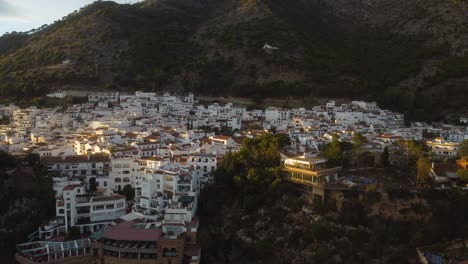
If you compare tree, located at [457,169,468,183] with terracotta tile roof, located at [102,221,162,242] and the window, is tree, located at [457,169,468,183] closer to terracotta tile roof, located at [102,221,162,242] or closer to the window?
terracotta tile roof, located at [102,221,162,242]

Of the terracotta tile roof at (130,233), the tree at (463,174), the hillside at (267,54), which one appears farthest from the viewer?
the hillside at (267,54)

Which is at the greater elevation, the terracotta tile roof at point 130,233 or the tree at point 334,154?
the tree at point 334,154

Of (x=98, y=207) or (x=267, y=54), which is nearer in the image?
(x=98, y=207)

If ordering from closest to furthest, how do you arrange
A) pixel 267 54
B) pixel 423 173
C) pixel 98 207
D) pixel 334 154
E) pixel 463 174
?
pixel 463 174 < pixel 98 207 < pixel 423 173 < pixel 334 154 < pixel 267 54

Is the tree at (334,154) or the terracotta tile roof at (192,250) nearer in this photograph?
the terracotta tile roof at (192,250)

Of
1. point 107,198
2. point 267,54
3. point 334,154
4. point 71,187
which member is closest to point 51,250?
point 71,187

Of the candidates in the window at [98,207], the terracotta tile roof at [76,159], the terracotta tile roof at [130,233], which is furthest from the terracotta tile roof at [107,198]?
the terracotta tile roof at [76,159]

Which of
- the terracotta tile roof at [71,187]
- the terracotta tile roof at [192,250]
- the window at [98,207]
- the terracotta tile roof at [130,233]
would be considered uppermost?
the terracotta tile roof at [71,187]

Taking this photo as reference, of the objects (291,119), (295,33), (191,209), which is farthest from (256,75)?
(191,209)

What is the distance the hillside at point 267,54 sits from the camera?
Answer: 48844mm

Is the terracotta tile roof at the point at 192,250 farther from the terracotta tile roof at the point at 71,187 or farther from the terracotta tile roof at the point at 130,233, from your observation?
the terracotta tile roof at the point at 71,187

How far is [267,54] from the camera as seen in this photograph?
54.4 meters

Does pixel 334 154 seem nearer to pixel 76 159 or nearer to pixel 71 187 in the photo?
pixel 71 187

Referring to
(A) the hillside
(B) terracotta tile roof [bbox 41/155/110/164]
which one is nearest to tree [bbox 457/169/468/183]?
(B) terracotta tile roof [bbox 41/155/110/164]
